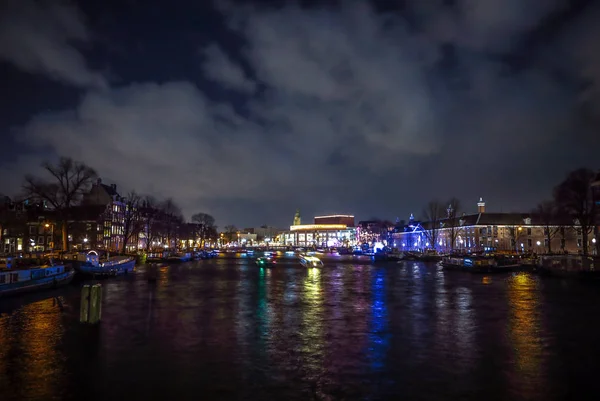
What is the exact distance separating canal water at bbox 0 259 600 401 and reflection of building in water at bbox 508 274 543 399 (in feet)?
0.23

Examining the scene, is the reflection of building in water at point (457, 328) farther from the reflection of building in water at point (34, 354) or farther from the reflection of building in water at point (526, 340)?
the reflection of building in water at point (34, 354)

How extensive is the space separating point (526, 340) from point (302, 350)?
10.8 m

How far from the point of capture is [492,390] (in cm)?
1442

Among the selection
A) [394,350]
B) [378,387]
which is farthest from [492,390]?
[394,350]

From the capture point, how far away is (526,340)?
866 inches

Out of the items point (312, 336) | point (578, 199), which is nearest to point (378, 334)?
point (312, 336)

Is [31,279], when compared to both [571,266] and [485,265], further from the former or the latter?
[571,266]

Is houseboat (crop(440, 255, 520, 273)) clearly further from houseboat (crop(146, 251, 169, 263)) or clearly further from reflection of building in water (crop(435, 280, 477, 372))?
houseboat (crop(146, 251, 169, 263))

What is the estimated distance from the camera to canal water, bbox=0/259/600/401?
14.4 metres

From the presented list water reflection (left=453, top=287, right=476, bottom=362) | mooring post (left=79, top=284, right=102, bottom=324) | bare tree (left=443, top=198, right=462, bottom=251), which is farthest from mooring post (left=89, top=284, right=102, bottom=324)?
bare tree (left=443, top=198, right=462, bottom=251)

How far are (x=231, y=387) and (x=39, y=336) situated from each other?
13284 mm

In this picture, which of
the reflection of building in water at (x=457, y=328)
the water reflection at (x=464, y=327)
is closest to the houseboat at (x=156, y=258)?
the reflection of building in water at (x=457, y=328)

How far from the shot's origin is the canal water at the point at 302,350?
47.4 feet

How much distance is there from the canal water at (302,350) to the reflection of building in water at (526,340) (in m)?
0.07
